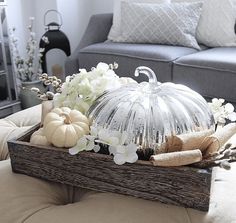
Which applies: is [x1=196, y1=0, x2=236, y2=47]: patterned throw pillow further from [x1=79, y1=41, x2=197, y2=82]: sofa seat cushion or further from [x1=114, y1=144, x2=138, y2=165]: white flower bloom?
[x1=114, y1=144, x2=138, y2=165]: white flower bloom

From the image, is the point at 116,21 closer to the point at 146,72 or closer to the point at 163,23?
the point at 163,23

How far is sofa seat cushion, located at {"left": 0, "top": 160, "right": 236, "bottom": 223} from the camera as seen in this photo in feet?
2.46

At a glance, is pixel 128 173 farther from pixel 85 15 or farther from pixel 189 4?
pixel 85 15

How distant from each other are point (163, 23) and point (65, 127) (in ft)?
5.21

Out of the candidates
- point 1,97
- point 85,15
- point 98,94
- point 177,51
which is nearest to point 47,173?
point 98,94

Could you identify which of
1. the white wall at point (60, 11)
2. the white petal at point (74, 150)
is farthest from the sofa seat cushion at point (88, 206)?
the white wall at point (60, 11)

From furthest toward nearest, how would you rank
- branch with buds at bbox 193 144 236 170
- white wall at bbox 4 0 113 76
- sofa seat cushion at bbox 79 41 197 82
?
white wall at bbox 4 0 113 76
sofa seat cushion at bbox 79 41 197 82
branch with buds at bbox 193 144 236 170

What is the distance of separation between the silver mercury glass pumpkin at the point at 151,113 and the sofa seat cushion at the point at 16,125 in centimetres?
36

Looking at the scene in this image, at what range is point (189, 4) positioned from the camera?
2303 mm

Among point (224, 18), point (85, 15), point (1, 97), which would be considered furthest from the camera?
point (85, 15)

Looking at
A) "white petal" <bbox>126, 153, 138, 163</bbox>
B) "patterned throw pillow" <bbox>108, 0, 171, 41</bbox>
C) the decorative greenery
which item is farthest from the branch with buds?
the decorative greenery

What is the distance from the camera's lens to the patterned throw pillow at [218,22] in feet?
7.33

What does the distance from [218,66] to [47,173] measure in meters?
1.23

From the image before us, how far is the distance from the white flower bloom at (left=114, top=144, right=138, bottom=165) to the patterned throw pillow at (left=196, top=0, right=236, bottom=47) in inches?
67.1
